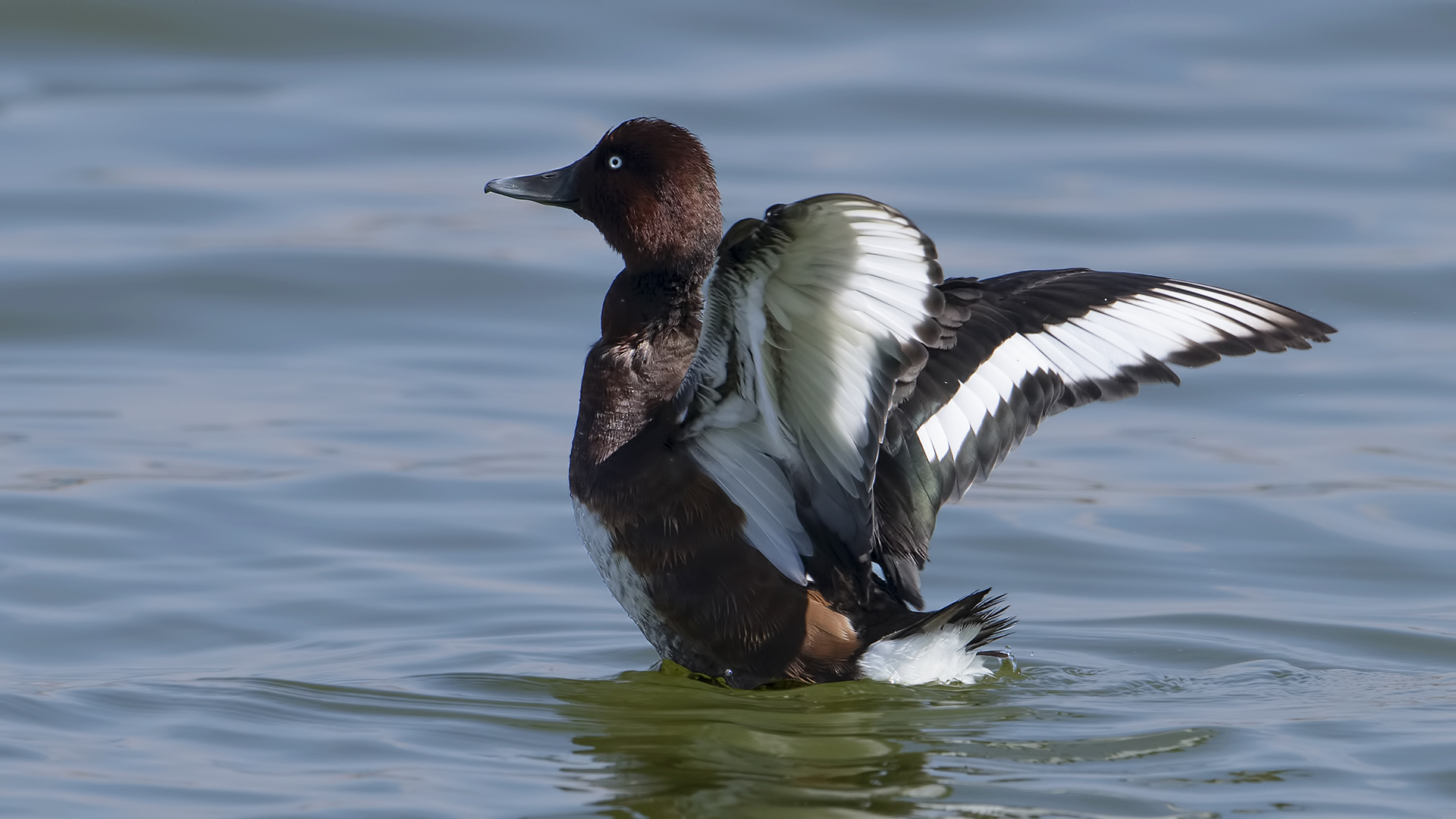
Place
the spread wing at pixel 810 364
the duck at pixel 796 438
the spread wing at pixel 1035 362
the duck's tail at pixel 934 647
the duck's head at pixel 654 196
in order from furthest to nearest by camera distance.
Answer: the duck's head at pixel 654 196
the spread wing at pixel 1035 362
the duck's tail at pixel 934 647
the duck at pixel 796 438
the spread wing at pixel 810 364

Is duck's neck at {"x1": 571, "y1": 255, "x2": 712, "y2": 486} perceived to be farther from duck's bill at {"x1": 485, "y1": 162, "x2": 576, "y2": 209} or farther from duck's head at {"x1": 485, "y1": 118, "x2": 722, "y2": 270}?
duck's bill at {"x1": 485, "y1": 162, "x2": 576, "y2": 209}

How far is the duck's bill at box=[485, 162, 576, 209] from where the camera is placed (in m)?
6.20

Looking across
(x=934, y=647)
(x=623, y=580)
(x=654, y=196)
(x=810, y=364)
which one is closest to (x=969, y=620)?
(x=934, y=647)

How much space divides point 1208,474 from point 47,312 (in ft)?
21.5

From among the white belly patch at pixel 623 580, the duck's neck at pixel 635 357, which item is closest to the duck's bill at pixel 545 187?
the duck's neck at pixel 635 357

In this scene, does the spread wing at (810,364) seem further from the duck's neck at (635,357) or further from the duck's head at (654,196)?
the duck's head at (654,196)

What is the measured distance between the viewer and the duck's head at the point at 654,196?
5750 mm

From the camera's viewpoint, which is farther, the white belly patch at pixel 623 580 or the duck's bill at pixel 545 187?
the duck's bill at pixel 545 187

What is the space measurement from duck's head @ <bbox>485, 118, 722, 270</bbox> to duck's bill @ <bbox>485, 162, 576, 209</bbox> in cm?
15

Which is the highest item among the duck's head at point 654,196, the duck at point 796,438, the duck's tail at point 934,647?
the duck's head at point 654,196

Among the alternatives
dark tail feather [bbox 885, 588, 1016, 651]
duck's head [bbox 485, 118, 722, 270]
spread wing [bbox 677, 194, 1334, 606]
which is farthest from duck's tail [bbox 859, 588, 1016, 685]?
duck's head [bbox 485, 118, 722, 270]

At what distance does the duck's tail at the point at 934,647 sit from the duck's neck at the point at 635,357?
983mm

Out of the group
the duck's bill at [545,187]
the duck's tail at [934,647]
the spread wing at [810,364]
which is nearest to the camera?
the spread wing at [810,364]

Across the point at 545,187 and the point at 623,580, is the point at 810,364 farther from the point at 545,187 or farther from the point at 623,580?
the point at 545,187
